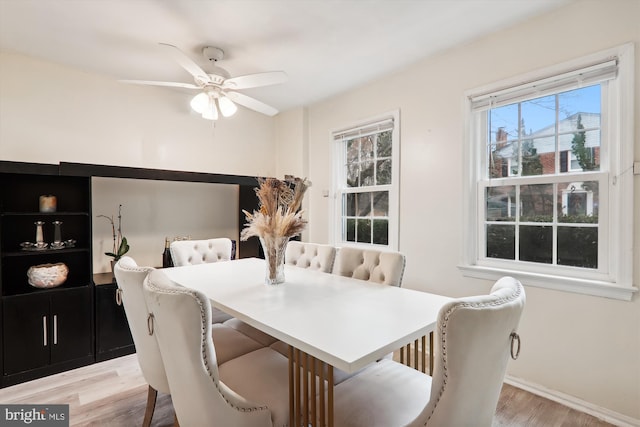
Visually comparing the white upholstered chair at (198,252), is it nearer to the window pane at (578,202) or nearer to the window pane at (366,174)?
the window pane at (366,174)

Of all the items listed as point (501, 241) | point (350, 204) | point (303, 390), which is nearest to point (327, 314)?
point (303, 390)

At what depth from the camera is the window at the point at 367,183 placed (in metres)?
3.06

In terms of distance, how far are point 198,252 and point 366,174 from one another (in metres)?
1.88

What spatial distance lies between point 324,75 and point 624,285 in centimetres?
275

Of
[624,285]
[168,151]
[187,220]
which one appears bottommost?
[624,285]

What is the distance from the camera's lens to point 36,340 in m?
2.37

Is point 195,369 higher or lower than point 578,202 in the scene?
lower

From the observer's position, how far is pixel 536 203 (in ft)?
7.38

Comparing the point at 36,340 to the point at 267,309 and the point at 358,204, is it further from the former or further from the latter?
the point at 358,204

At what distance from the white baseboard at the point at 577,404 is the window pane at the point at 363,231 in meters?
1.69

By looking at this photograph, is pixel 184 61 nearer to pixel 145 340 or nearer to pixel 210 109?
pixel 210 109

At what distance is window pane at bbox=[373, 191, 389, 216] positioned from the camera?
3195 millimetres

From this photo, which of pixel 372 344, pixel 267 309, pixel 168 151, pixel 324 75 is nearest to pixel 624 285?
pixel 372 344

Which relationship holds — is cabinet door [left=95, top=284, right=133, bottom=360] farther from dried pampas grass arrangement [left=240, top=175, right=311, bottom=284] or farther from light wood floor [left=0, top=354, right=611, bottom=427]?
dried pampas grass arrangement [left=240, top=175, right=311, bottom=284]
